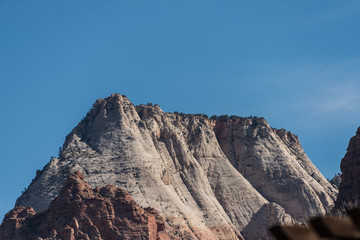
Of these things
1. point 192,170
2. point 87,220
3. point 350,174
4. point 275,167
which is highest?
point 275,167

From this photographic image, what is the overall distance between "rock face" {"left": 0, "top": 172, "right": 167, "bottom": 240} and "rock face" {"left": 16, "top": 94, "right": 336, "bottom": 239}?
11.7m

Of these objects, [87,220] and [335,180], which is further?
[335,180]

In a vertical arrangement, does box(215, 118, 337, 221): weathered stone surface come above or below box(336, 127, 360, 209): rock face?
above

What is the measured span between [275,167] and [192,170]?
75.2 ft

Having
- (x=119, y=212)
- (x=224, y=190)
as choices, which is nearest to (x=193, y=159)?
(x=224, y=190)

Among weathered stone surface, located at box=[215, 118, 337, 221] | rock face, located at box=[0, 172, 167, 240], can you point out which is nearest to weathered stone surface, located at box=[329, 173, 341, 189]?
weathered stone surface, located at box=[215, 118, 337, 221]

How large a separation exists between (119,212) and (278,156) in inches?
2680

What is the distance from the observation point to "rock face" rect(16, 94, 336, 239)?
445 ft

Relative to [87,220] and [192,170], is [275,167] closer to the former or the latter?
[192,170]

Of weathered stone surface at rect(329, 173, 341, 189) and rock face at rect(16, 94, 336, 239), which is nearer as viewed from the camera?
rock face at rect(16, 94, 336, 239)

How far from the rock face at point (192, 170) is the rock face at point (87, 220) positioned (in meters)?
11.7

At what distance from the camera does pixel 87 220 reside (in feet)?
363

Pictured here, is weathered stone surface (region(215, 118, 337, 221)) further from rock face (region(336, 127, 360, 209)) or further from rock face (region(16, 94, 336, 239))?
rock face (region(336, 127, 360, 209))

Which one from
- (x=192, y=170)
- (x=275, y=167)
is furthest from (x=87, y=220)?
(x=275, y=167)
